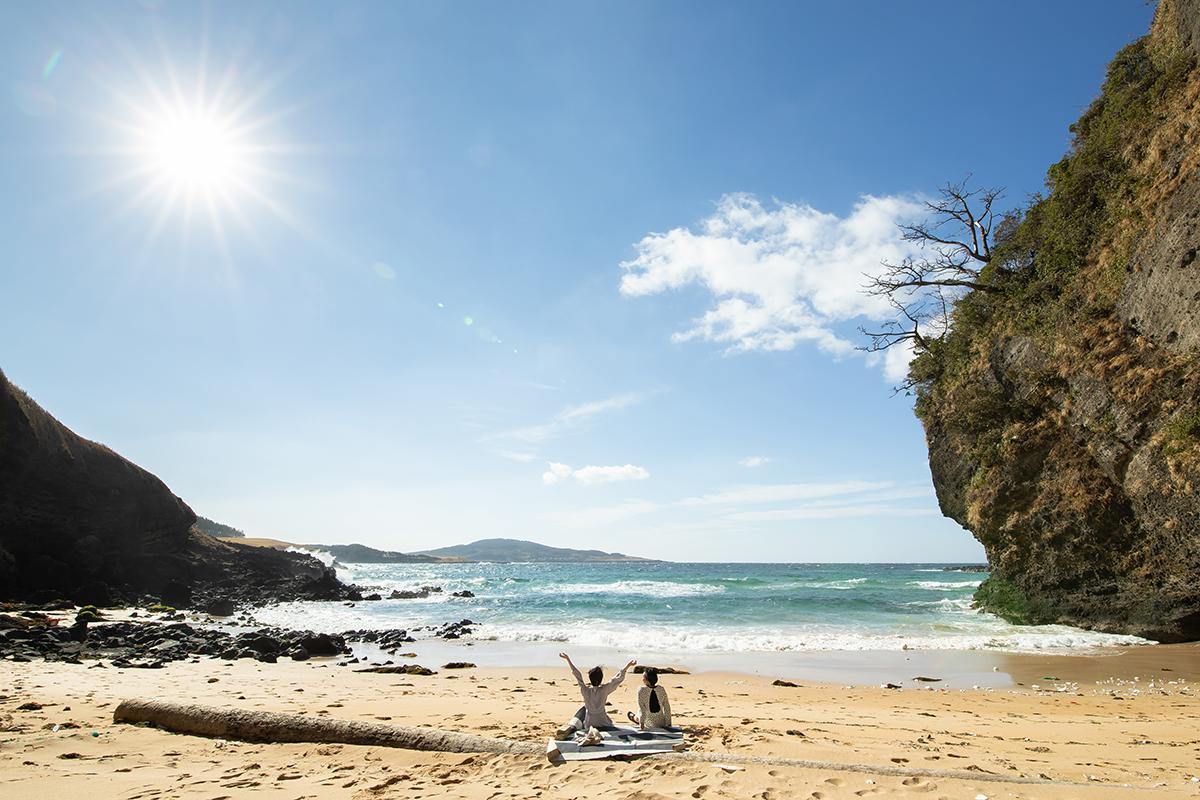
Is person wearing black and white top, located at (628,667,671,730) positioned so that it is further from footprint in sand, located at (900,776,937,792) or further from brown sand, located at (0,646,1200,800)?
footprint in sand, located at (900,776,937,792)

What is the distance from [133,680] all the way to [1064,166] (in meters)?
25.0

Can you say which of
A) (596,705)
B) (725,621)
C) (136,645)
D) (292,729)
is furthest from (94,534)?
(596,705)

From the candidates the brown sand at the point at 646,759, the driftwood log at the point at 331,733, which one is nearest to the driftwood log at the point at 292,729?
A: the driftwood log at the point at 331,733

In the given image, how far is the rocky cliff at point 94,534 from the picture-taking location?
27.2 meters

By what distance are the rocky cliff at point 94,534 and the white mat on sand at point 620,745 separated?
102 feet

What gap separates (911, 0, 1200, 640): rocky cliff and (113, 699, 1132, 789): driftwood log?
11992mm

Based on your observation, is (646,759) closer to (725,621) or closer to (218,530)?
(725,621)

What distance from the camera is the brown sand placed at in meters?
5.12

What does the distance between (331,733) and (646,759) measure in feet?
12.2

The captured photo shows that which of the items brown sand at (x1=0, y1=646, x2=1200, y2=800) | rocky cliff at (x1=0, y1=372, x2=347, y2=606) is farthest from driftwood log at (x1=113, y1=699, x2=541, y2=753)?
rocky cliff at (x1=0, y1=372, x2=347, y2=606)

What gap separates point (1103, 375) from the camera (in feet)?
45.9

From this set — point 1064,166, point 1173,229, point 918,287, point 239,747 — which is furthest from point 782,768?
point 1064,166

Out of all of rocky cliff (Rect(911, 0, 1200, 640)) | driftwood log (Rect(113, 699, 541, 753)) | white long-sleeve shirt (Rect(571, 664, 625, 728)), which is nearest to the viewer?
driftwood log (Rect(113, 699, 541, 753))

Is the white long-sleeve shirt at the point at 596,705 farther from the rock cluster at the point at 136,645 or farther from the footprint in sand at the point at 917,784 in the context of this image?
the rock cluster at the point at 136,645
